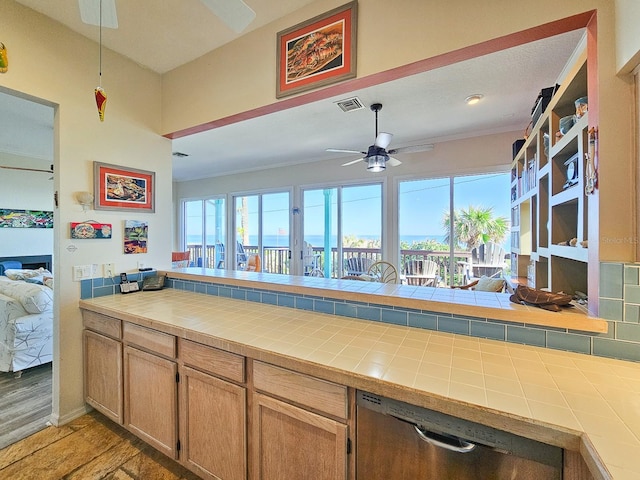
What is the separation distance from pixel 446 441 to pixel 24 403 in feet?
9.93

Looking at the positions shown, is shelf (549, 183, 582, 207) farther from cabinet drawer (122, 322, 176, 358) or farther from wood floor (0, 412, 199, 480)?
wood floor (0, 412, 199, 480)

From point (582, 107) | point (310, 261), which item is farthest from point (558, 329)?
point (310, 261)

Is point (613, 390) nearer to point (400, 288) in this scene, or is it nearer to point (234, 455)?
point (400, 288)

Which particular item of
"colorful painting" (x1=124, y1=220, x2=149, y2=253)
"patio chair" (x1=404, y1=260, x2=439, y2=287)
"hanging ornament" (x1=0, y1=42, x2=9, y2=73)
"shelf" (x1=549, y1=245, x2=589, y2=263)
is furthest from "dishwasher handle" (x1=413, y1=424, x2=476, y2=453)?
"patio chair" (x1=404, y1=260, x2=439, y2=287)

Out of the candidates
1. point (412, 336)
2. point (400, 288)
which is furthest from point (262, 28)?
point (412, 336)

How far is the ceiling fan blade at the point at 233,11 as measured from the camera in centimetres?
118

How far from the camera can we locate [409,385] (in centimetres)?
87

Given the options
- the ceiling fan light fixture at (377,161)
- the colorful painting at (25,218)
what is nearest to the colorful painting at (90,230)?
the ceiling fan light fixture at (377,161)

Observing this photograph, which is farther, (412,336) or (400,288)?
(400,288)

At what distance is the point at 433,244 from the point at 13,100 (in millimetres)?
5238

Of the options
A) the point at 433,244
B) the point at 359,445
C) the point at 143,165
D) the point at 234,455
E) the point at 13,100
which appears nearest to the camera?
the point at 359,445

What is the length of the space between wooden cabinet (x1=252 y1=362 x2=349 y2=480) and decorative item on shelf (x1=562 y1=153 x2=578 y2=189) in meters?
1.54

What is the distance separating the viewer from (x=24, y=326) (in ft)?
8.25

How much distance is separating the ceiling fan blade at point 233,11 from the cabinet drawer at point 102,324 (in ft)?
5.78
